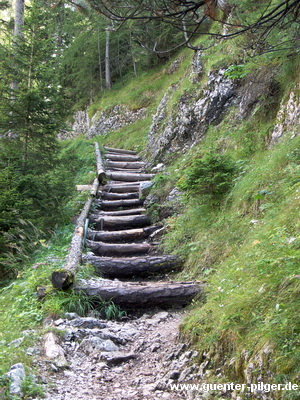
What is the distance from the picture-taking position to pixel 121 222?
838 cm

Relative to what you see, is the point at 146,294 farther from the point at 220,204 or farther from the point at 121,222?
the point at 121,222

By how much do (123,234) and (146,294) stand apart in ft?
9.27

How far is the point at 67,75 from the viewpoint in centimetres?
2747

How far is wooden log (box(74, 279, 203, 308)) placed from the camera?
4.98 m

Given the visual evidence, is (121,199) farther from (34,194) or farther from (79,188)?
(34,194)

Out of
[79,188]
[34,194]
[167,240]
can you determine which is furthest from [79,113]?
[167,240]

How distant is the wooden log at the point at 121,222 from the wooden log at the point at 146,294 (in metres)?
3.25

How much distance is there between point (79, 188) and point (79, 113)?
1589 centimetres

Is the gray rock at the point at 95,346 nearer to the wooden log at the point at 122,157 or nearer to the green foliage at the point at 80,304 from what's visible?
the green foliage at the point at 80,304

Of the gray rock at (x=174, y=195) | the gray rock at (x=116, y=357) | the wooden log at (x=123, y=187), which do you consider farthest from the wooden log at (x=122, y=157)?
the gray rock at (x=116, y=357)

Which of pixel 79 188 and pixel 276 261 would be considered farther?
pixel 79 188

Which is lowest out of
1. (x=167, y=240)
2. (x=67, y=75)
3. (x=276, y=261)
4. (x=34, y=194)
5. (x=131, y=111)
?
(x=167, y=240)

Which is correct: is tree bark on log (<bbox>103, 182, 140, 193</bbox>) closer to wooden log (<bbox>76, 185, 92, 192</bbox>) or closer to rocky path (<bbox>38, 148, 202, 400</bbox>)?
wooden log (<bbox>76, 185, 92, 192</bbox>)

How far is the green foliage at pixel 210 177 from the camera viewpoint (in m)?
Answer: 6.30
